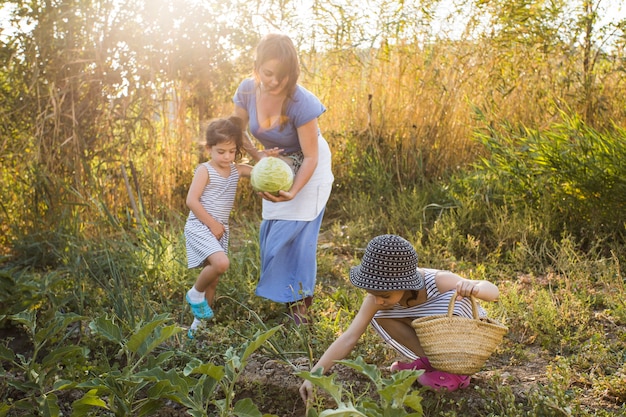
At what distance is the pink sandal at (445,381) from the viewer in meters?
2.74

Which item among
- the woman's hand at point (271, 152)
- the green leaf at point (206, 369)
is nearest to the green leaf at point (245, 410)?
the green leaf at point (206, 369)

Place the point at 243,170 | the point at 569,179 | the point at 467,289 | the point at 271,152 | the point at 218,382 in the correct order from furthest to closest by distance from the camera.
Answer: the point at 569,179
the point at 243,170
the point at 271,152
the point at 467,289
the point at 218,382

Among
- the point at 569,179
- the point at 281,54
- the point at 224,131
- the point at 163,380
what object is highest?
the point at 281,54

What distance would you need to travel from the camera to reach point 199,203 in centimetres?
370

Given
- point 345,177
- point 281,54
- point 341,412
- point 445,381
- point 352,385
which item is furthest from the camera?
point 345,177

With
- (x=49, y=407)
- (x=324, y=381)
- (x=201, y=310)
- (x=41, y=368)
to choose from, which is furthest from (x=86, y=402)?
(x=201, y=310)

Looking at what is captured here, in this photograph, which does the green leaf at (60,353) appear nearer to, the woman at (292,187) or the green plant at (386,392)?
the green plant at (386,392)

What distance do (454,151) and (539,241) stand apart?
1713 mm

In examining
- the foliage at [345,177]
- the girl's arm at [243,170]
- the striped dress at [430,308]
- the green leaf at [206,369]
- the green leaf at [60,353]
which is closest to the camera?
the green leaf at [206,369]

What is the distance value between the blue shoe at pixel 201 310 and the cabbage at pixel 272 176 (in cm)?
68

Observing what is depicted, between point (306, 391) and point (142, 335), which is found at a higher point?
point (142, 335)

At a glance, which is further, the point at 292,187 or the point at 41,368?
the point at 292,187

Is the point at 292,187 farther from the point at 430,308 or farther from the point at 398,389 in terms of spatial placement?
the point at 398,389

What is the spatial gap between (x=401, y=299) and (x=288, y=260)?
975mm
